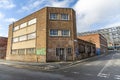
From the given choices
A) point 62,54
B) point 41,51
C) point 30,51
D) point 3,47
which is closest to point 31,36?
point 30,51

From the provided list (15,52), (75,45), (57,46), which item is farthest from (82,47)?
(15,52)

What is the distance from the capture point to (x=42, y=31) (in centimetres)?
2603

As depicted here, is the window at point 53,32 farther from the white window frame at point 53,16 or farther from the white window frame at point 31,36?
the white window frame at point 31,36

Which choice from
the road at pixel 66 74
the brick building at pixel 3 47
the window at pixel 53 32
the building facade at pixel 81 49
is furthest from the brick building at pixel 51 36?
the brick building at pixel 3 47

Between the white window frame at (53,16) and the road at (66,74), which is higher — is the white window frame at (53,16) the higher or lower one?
the higher one

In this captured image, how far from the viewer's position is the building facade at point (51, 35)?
24923 mm

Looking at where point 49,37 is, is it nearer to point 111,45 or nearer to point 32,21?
point 32,21

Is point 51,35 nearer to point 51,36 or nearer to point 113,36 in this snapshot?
point 51,36

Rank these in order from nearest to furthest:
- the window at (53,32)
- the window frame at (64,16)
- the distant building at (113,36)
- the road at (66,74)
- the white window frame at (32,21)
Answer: the road at (66,74) < the window at (53,32) < the window frame at (64,16) < the white window frame at (32,21) < the distant building at (113,36)

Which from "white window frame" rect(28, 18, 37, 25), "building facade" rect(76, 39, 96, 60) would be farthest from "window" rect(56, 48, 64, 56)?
"white window frame" rect(28, 18, 37, 25)

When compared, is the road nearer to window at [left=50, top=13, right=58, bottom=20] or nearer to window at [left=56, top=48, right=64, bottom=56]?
window at [left=56, top=48, right=64, bottom=56]

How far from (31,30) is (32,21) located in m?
2.06

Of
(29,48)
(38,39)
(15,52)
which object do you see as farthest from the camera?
(15,52)

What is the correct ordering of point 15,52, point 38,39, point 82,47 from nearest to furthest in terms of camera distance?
point 38,39 < point 82,47 < point 15,52
